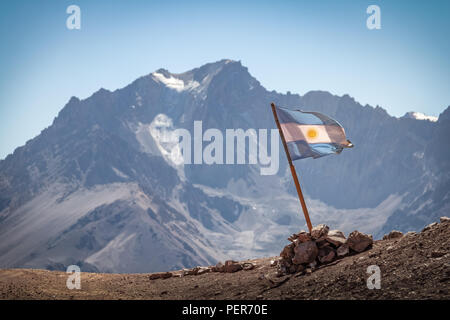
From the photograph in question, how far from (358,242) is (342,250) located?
1.10m

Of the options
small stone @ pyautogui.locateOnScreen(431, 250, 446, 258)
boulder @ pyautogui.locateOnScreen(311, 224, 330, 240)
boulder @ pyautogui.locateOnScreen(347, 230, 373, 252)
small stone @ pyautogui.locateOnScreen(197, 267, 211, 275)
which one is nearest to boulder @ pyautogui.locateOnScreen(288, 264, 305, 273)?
→ boulder @ pyautogui.locateOnScreen(311, 224, 330, 240)

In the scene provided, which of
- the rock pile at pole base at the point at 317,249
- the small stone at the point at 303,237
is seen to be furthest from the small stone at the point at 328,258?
the small stone at the point at 303,237

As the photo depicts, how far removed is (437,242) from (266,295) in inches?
337

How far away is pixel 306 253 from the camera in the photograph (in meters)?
26.5

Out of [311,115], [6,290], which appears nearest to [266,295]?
[311,115]

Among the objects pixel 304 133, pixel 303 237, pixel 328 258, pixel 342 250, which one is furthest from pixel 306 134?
pixel 328 258

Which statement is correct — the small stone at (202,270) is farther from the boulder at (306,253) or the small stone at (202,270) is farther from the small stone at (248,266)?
the boulder at (306,253)

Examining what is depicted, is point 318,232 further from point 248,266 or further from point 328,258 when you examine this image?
point 248,266

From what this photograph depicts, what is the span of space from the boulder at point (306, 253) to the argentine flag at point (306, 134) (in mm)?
4728

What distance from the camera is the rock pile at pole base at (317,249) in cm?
2655
